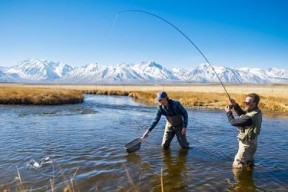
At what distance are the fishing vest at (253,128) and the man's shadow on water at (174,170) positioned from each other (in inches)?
87.9

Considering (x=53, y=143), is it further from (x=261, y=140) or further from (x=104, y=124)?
(x=261, y=140)

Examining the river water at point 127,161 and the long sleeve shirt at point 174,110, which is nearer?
the river water at point 127,161

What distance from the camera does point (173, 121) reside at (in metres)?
12.4

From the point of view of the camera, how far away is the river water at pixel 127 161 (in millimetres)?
9336

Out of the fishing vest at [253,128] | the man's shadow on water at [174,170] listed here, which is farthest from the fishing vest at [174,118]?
the fishing vest at [253,128]

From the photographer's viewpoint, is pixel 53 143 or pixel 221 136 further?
pixel 221 136

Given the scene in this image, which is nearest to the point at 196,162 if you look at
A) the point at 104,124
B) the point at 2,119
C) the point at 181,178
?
the point at 181,178

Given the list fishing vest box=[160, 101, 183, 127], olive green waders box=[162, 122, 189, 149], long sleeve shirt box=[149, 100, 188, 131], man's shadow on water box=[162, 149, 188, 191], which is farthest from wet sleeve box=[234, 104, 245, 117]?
olive green waders box=[162, 122, 189, 149]

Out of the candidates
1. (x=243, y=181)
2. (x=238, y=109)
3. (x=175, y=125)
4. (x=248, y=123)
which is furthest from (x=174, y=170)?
(x=248, y=123)

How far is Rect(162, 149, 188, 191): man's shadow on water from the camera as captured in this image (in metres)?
9.33

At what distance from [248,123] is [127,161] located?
4708 millimetres

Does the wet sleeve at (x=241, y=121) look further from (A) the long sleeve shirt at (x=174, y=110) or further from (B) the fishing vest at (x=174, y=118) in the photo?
(B) the fishing vest at (x=174, y=118)

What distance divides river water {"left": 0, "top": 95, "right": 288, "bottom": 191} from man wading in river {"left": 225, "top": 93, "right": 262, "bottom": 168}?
905 millimetres

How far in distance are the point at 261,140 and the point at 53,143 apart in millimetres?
10215
